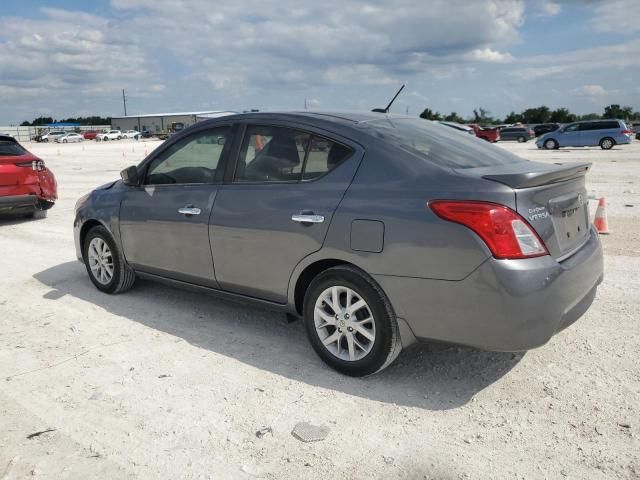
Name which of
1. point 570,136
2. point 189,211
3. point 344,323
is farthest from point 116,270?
point 570,136

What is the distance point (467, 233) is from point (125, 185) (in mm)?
3453

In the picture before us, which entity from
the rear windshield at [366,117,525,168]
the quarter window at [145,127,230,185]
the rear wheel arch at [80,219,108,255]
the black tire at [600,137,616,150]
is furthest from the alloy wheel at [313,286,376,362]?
the black tire at [600,137,616,150]

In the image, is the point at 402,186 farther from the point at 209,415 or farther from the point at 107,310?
the point at 107,310

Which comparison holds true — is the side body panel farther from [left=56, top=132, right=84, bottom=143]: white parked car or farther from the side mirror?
[left=56, top=132, right=84, bottom=143]: white parked car

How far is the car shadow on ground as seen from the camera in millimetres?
3492

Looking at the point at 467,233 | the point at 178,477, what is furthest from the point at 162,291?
the point at 467,233

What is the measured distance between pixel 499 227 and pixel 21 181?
29.0ft

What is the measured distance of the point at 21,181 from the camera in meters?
9.45

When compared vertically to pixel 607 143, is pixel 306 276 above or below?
below

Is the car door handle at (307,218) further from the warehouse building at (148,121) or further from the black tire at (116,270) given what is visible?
the warehouse building at (148,121)

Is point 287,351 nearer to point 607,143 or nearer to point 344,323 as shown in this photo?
point 344,323

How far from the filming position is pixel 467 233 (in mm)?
3037

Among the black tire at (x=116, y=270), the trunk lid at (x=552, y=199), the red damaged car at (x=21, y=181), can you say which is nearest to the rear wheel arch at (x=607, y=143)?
the red damaged car at (x=21, y=181)

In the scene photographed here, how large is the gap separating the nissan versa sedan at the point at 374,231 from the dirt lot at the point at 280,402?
384 millimetres
